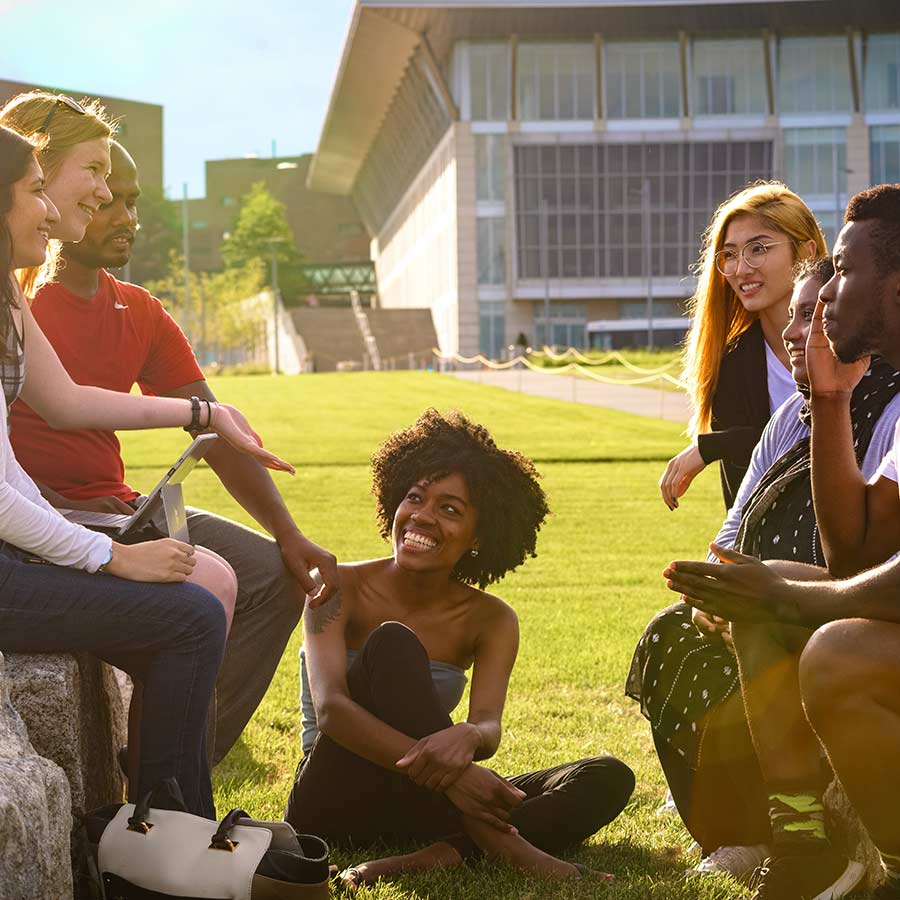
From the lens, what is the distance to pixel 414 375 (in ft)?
162

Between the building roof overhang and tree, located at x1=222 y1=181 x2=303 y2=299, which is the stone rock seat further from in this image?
tree, located at x1=222 y1=181 x2=303 y2=299

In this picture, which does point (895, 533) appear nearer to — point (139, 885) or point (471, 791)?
point (471, 791)

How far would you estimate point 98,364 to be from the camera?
180 inches

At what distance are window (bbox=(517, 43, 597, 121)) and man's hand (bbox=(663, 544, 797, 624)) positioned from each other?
219 feet

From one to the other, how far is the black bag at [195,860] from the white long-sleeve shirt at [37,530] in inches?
22.1

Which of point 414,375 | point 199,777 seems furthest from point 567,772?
point 414,375

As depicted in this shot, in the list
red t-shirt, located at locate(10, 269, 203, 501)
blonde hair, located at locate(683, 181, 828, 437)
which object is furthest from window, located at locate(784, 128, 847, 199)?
red t-shirt, located at locate(10, 269, 203, 501)

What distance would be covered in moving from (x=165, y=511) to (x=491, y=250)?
66.9 metres

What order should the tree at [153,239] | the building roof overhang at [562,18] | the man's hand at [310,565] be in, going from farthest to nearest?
the tree at [153,239] < the building roof overhang at [562,18] < the man's hand at [310,565]

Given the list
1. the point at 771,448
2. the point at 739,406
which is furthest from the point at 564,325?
the point at 771,448

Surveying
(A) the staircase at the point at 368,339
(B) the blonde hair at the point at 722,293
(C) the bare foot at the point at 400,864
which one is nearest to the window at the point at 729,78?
(A) the staircase at the point at 368,339

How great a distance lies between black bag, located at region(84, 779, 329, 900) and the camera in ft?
10.6

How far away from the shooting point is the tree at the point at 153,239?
94.6 metres

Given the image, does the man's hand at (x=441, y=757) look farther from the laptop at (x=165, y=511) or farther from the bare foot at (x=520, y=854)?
the laptop at (x=165, y=511)
